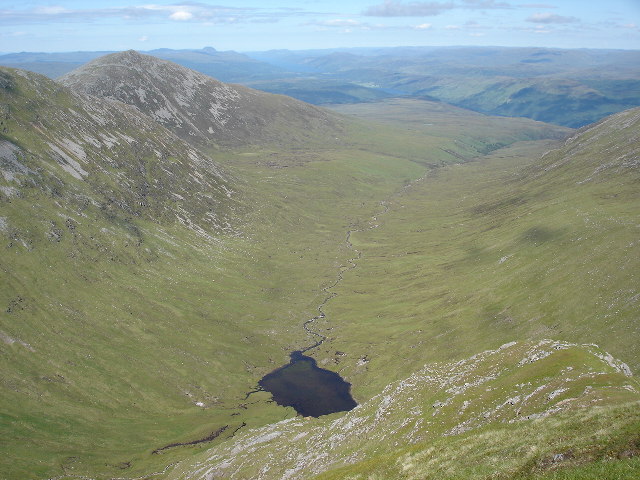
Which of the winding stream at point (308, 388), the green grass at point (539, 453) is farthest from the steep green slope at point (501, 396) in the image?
the winding stream at point (308, 388)

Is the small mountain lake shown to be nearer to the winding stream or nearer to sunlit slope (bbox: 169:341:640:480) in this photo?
the winding stream

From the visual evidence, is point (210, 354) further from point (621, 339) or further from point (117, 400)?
point (621, 339)

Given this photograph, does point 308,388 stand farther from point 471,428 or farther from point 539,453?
point 539,453

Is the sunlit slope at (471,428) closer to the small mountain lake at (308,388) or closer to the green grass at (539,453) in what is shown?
the green grass at (539,453)

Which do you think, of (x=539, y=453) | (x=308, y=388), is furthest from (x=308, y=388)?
(x=539, y=453)

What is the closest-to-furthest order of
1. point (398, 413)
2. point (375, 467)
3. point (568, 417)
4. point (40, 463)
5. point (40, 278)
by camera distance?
point (568, 417)
point (375, 467)
point (398, 413)
point (40, 463)
point (40, 278)

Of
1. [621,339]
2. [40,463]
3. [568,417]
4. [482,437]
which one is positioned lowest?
[40,463]

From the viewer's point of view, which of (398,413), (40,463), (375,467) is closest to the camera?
(375,467)

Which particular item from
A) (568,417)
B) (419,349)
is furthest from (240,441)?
(568,417)

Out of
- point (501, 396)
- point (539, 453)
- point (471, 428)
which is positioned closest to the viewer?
point (539, 453)
